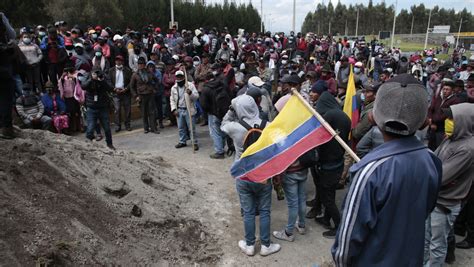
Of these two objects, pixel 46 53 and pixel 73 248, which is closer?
pixel 73 248

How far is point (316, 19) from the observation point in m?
116

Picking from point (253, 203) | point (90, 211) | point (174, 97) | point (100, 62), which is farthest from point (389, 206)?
point (100, 62)

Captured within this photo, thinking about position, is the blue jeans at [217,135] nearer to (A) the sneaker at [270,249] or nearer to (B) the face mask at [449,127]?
(A) the sneaker at [270,249]

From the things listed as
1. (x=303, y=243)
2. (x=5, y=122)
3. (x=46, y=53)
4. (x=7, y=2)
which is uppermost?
(x=7, y=2)

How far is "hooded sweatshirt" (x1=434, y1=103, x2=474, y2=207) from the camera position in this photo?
13.2 ft

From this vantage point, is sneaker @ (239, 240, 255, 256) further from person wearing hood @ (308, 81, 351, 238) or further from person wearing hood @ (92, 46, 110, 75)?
person wearing hood @ (92, 46, 110, 75)

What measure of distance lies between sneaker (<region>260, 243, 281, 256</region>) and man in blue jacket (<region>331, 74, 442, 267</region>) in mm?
3028

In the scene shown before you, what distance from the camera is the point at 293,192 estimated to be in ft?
17.4

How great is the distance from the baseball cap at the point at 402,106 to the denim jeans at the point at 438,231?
263cm

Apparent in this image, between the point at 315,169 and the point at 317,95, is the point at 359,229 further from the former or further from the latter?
the point at 317,95

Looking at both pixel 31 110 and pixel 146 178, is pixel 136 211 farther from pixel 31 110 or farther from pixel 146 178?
pixel 31 110

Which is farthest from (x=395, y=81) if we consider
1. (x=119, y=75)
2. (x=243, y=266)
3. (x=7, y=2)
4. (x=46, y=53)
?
(x=7, y=2)

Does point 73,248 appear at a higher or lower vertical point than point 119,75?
lower

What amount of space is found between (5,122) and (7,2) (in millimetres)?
30455
